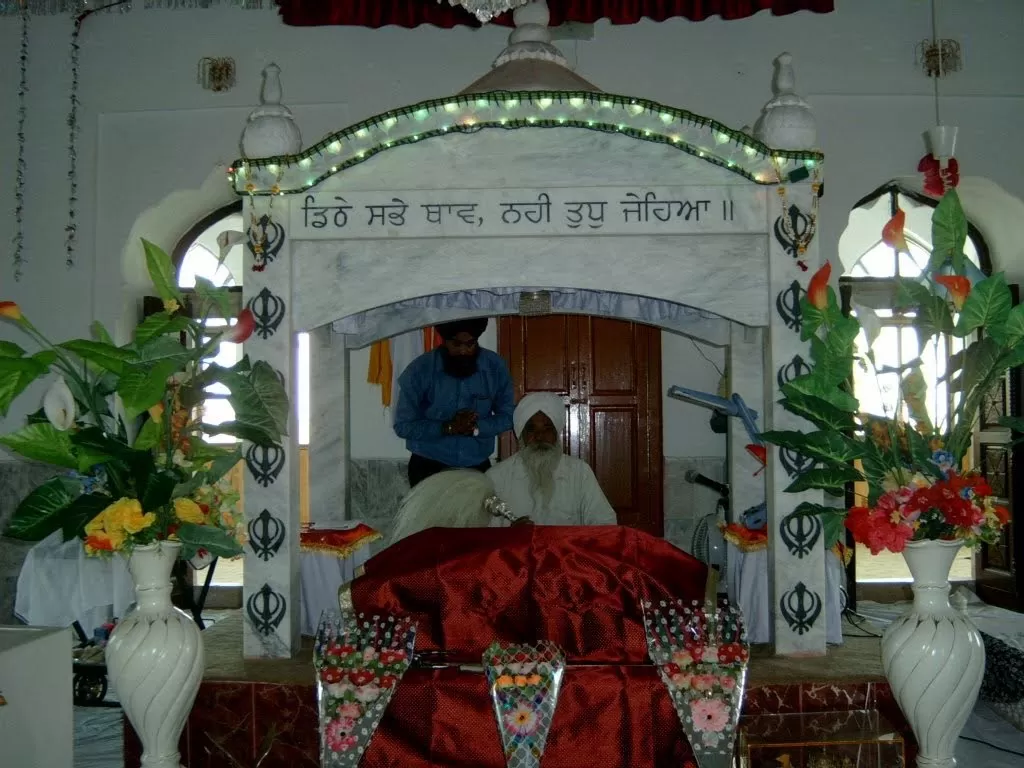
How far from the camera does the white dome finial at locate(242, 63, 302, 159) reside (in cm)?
399

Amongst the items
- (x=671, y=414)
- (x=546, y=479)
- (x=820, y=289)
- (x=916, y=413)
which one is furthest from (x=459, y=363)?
(x=916, y=413)

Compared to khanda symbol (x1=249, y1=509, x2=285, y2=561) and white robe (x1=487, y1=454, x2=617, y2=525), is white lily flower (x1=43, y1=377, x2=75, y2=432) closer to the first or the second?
khanda symbol (x1=249, y1=509, x2=285, y2=561)

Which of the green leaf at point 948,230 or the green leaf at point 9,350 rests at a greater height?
the green leaf at point 948,230

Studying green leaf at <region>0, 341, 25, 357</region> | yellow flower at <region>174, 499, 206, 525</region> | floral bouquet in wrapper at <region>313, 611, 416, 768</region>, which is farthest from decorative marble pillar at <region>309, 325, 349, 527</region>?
green leaf at <region>0, 341, 25, 357</region>

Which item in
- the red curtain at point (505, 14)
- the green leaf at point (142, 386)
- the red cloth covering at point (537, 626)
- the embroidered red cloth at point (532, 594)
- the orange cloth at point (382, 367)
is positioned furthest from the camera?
the orange cloth at point (382, 367)

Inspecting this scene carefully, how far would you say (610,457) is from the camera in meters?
7.14

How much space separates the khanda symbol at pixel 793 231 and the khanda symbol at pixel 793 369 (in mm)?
383

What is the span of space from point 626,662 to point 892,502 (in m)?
1.02

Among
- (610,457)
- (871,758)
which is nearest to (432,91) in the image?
(610,457)

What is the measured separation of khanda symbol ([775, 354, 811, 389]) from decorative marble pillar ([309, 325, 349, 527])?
7.12 ft

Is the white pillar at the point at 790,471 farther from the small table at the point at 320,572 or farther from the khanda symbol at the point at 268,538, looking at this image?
the khanda symbol at the point at 268,538

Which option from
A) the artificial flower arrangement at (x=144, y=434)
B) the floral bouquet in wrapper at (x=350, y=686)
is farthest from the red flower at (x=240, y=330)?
the floral bouquet in wrapper at (x=350, y=686)

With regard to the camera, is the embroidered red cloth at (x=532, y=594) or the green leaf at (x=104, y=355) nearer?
the green leaf at (x=104, y=355)

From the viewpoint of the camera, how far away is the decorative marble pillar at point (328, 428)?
16.5 feet
